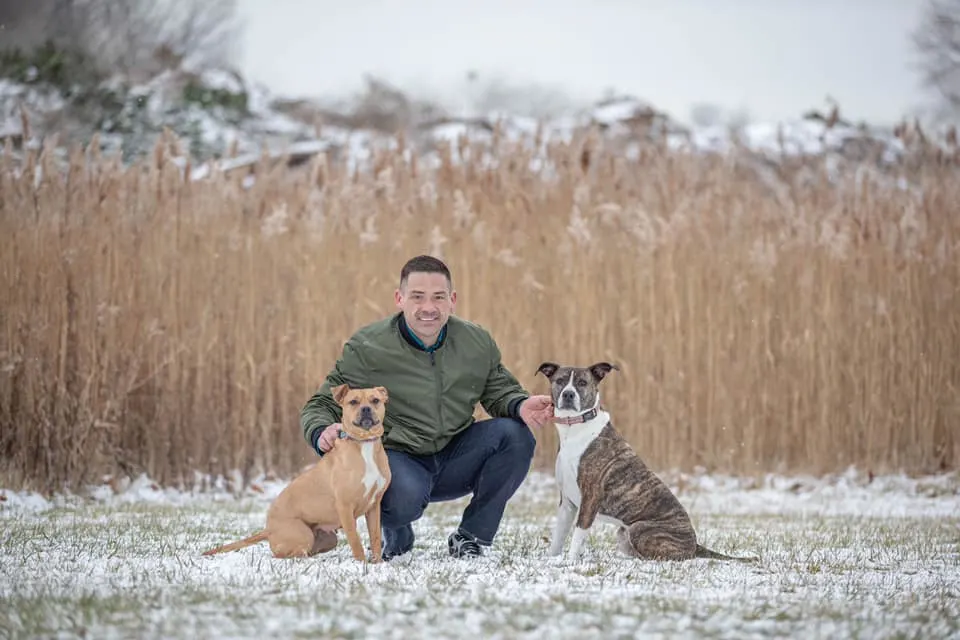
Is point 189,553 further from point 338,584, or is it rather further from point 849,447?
point 849,447

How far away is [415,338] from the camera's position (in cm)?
523

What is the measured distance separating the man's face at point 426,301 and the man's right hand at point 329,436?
1.98 feet

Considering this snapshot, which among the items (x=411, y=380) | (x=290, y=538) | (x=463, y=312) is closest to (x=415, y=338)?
(x=411, y=380)

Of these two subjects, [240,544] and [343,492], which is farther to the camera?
[240,544]

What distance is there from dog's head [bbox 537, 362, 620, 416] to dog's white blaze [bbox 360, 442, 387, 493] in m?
0.95

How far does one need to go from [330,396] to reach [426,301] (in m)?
0.61

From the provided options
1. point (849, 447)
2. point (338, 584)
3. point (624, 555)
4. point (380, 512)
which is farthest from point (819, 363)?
point (338, 584)

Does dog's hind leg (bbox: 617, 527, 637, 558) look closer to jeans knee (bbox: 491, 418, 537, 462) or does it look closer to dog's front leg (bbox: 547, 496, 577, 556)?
dog's front leg (bbox: 547, 496, 577, 556)

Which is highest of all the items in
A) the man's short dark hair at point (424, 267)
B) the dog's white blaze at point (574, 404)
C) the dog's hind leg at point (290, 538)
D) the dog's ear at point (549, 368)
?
the man's short dark hair at point (424, 267)

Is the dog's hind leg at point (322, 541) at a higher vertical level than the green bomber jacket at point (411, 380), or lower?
lower

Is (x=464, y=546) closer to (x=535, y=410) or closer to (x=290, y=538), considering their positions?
(x=535, y=410)

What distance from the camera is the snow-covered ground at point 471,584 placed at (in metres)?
3.47

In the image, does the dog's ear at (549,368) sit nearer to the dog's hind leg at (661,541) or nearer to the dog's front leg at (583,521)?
the dog's front leg at (583,521)

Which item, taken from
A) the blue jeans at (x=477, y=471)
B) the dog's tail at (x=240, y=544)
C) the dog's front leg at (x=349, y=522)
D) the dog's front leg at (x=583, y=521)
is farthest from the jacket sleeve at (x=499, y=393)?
the dog's tail at (x=240, y=544)
